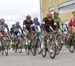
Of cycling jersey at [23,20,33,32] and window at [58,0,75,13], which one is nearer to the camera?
cycling jersey at [23,20,33,32]

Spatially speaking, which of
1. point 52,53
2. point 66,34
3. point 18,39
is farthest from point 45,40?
point 18,39

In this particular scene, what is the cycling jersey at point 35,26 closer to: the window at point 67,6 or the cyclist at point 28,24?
the cyclist at point 28,24

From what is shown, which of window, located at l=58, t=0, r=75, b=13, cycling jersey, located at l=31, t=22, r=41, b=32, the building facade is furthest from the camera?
the building facade

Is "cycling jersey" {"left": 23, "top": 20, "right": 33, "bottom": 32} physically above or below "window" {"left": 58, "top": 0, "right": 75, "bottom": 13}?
above

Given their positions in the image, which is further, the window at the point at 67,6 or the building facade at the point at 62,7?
the building facade at the point at 62,7

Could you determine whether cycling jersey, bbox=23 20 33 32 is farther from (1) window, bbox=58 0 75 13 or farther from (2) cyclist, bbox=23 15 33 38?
(1) window, bbox=58 0 75 13

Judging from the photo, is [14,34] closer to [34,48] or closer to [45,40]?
[34,48]

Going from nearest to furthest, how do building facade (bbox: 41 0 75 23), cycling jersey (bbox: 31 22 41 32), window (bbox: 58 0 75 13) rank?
cycling jersey (bbox: 31 22 41 32)
window (bbox: 58 0 75 13)
building facade (bbox: 41 0 75 23)

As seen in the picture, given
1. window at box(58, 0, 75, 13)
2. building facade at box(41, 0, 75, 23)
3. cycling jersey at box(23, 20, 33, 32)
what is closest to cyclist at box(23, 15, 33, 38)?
cycling jersey at box(23, 20, 33, 32)

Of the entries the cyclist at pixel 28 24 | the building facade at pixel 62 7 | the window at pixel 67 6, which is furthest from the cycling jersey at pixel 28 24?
the window at pixel 67 6

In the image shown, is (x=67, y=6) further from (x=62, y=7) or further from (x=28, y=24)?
(x=28, y=24)

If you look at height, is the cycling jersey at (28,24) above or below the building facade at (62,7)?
above

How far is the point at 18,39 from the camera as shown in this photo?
79.6ft

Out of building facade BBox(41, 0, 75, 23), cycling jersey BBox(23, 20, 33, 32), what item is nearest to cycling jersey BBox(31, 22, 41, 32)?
cycling jersey BBox(23, 20, 33, 32)
